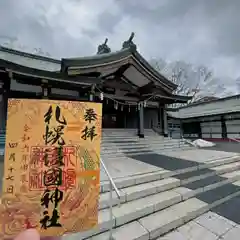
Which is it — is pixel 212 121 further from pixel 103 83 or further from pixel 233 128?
pixel 103 83

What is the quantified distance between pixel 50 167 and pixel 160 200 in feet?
8.87

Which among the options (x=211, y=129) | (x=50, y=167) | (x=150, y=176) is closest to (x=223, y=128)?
(x=211, y=129)

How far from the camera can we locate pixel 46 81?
701 cm

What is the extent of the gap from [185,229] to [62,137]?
275 cm

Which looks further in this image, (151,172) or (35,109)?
(151,172)

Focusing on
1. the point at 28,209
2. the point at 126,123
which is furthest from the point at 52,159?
the point at 126,123

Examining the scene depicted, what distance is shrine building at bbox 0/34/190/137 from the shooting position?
7043mm

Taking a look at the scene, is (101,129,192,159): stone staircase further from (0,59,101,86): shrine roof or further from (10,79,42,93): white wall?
(10,79,42,93): white wall

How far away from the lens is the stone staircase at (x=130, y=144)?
7.61m

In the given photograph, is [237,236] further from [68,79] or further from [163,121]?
[163,121]

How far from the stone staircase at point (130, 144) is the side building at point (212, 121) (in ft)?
25.1

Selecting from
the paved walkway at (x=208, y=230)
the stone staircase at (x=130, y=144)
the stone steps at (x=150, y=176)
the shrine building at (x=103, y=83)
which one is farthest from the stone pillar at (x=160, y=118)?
the paved walkway at (x=208, y=230)

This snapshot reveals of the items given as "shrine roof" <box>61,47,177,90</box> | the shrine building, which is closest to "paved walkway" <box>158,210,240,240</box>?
the shrine building

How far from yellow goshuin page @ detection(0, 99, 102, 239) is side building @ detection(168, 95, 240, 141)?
1657cm
